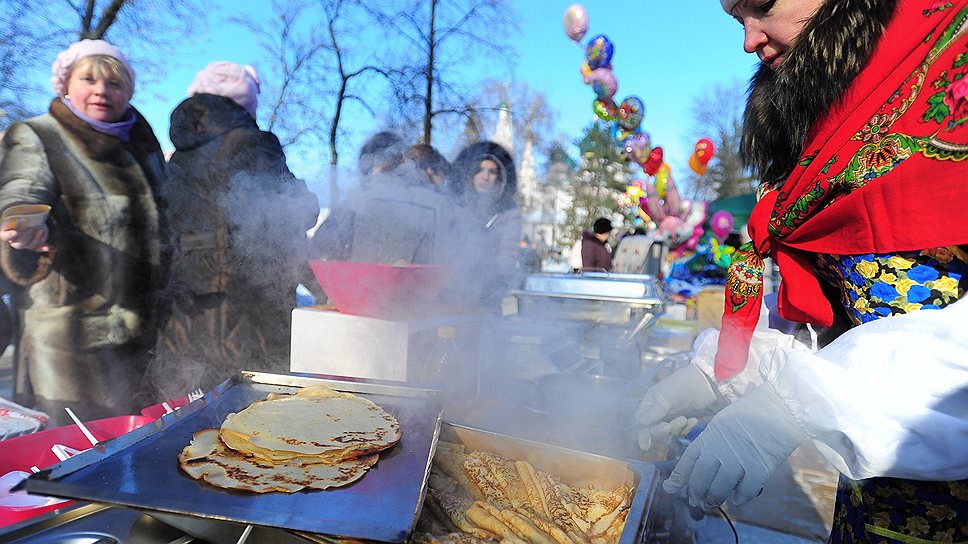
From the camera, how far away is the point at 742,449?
1223 millimetres

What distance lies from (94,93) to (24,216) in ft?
3.79

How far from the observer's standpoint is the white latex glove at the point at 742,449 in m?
1.16

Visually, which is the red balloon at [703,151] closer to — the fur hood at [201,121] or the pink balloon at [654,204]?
the pink balloon at [654,204]

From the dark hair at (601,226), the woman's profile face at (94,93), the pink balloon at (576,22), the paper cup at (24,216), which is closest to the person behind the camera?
the paper cup at (24,216)

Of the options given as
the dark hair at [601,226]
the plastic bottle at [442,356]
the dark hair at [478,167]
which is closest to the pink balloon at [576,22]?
the dark hair at [601,226]

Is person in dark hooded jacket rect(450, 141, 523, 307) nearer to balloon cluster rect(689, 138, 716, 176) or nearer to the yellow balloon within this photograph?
the yellow balloon

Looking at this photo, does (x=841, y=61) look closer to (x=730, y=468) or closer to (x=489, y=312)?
(x=730, y=468)

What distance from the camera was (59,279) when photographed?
2.63m

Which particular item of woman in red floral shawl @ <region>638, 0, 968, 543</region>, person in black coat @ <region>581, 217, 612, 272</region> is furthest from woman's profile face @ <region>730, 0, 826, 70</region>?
person in black coat @ <region>581, 217, 612, 272</region>

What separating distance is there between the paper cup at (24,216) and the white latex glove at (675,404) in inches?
102

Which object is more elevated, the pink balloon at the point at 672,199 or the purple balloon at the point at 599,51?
the purple balloon at the point at 599,51

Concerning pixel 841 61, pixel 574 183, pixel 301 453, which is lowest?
pixel 301 453

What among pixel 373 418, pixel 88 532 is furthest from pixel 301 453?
pixel 88 532

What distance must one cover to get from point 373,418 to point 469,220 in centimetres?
237
